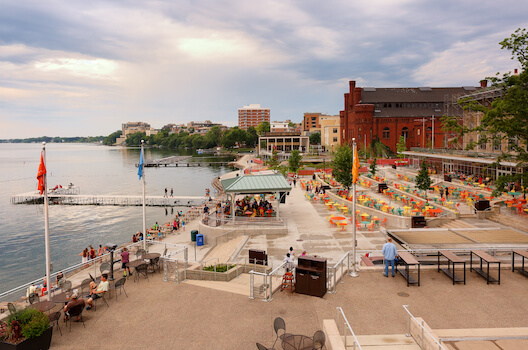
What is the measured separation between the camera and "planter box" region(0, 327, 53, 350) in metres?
7.85

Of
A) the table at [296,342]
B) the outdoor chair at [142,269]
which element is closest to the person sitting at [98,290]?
the outdoor chair at [142,269]

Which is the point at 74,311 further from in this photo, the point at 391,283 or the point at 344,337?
the point at 391,283

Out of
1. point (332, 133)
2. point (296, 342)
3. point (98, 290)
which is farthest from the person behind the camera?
point (332, 133)

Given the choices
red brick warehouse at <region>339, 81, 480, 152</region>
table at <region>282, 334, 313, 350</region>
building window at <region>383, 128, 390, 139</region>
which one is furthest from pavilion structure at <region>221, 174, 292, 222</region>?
building window at <region>383, 128, 390, 139</region>

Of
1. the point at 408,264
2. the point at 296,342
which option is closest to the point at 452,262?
the point at 408,264

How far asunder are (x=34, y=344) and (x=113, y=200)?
5478 centimetres

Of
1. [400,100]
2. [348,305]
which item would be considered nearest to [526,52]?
[348,305]

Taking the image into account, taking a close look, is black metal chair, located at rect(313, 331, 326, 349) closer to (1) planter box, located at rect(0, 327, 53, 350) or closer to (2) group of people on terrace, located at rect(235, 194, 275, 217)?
(1) planter box, located at rect(0, 327, 53, 350)

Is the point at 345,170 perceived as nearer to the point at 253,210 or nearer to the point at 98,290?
the point at 253,210

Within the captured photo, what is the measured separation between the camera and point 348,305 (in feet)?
32.9

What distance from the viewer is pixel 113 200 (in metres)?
58.9

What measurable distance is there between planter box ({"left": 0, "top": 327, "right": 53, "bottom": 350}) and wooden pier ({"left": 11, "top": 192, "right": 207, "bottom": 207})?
153ft

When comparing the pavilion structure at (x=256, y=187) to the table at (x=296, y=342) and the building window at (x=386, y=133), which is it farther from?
the building window at (x=386, y=133)

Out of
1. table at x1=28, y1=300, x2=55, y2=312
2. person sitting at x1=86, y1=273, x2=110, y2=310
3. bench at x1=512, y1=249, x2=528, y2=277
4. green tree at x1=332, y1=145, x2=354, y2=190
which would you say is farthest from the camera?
green tree at x1=332, y1=145, x2=354, y2=190
